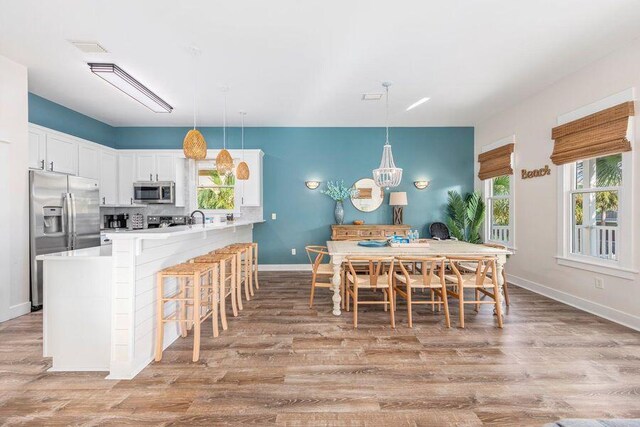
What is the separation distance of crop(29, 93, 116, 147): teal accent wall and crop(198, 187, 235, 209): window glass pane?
6.55 ft

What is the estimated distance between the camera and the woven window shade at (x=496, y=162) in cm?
504

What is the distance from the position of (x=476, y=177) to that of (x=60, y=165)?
7.07 meters

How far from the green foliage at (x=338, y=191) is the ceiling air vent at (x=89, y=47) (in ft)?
13.0

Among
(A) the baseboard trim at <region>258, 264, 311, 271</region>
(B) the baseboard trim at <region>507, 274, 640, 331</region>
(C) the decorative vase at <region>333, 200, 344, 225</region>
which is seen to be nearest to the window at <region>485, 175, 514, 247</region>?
(B) the baseboard trim at <region>507, 274, 640, 331</region>

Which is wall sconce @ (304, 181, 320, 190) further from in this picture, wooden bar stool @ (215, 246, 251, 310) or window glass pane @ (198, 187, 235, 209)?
wooden bar stool @ (215, 246, 251, 310)

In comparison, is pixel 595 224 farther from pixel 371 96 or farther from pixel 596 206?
pixel 371 96

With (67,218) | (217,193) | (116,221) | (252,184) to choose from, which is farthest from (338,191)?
(67,218)

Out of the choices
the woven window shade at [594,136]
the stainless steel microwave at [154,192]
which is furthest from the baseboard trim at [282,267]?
the woven window shade at [594,136]

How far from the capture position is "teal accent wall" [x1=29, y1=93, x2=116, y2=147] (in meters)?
4.40

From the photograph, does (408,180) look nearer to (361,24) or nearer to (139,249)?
(361,24)

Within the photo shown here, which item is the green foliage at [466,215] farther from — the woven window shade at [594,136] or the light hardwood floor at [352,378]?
the light hardwood floor at [352,378]

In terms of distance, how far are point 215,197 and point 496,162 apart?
518 centimetres

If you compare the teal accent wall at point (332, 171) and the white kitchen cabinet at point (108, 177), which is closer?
the white kitchen cabinet at point (108, 177)

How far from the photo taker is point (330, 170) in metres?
Result: 6.13
